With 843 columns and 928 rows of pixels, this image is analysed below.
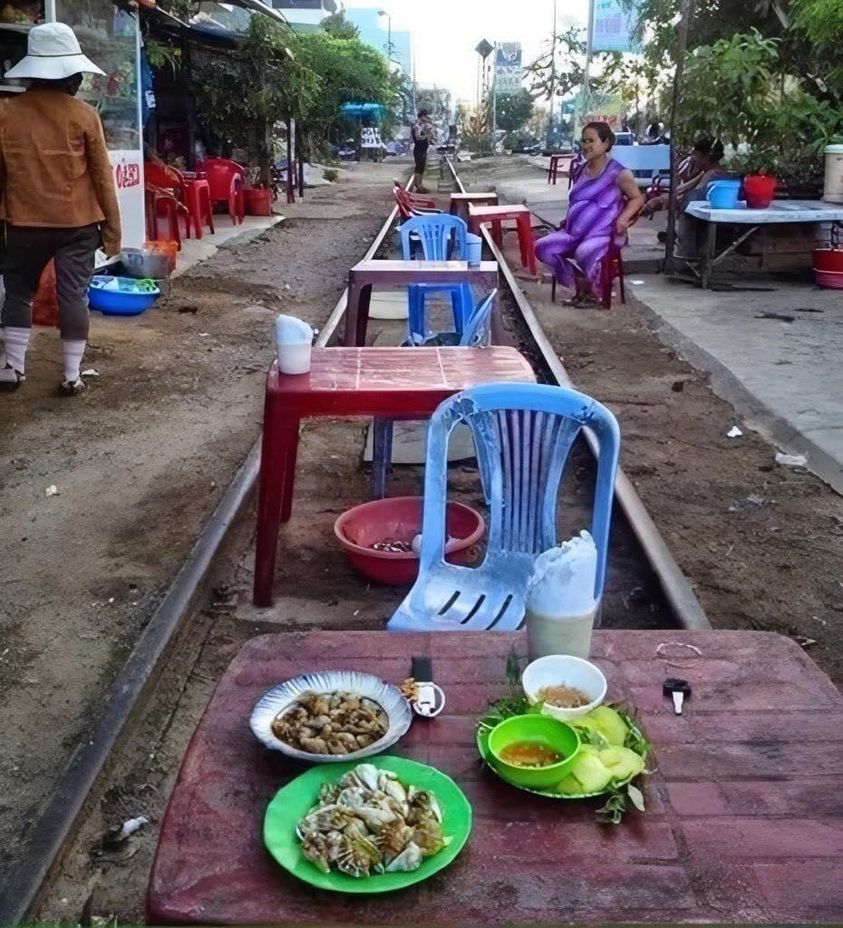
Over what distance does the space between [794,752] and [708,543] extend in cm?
309

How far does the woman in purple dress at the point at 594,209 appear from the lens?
9539mm

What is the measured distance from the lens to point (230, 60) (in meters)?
17.8

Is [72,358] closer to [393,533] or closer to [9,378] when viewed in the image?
[9,378]

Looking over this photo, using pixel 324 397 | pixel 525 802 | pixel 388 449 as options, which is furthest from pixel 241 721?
pixel 388 449

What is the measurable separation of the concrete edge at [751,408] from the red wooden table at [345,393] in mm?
2255

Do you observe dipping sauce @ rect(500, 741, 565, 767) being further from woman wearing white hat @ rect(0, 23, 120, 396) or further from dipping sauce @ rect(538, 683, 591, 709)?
woman wearing white hat @ rect(0, 23, 120, 396)

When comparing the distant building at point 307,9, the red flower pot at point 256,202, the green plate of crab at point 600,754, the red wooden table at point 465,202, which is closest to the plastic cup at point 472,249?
the red wooden table at point 465,202

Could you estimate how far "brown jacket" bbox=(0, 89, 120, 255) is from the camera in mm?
6367

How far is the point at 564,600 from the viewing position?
79.0 inches

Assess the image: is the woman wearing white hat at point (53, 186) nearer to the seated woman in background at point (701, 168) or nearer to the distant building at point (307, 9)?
the seated woman in background at point (701, 168)

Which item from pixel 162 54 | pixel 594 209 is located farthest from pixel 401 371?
pixel 162 54

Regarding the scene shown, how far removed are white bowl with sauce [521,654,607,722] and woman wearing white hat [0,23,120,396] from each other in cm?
546

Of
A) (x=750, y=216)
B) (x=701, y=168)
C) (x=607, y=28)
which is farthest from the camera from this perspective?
(x=607, y=28)

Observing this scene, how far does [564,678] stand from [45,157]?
18.6ft
